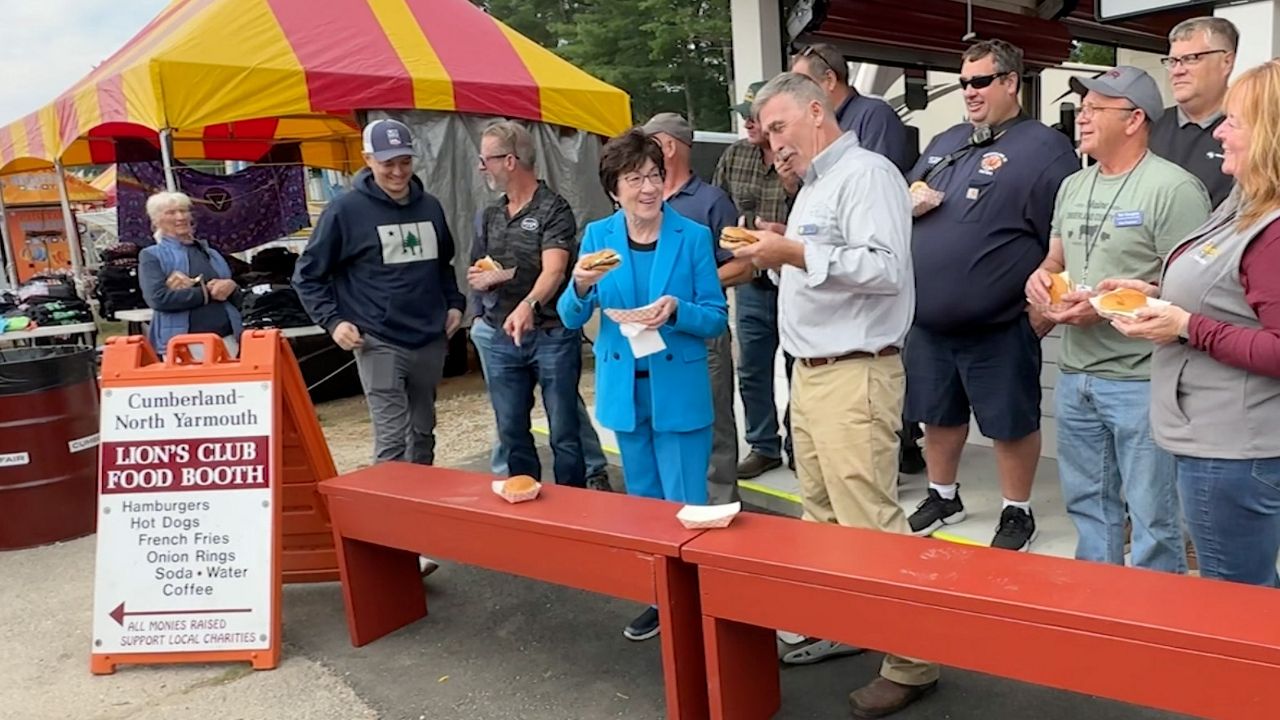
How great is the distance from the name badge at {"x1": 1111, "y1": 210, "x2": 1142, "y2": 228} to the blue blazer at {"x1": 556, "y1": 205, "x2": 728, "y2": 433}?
4.14 ft

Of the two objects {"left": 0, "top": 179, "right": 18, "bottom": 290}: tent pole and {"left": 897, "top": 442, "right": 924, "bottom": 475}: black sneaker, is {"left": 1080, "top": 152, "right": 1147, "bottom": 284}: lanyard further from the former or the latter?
{"left": 0, "top": 179, "right": 18, "bottom": 290}: tent pole

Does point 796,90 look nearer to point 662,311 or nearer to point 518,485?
point 662,311

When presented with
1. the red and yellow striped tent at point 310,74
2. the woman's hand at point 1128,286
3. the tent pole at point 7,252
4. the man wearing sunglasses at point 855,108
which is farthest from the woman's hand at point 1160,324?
the tent pole at point 7,252

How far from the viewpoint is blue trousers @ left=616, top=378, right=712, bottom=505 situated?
3268 millimetres

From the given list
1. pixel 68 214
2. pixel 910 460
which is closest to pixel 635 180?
pixel 910 460

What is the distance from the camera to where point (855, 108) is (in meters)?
4.00

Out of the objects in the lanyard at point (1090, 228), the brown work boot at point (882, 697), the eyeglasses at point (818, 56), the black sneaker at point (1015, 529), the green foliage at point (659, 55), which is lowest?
the brown work boot at point (882, 697)

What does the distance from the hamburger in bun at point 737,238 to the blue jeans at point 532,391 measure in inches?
68.3

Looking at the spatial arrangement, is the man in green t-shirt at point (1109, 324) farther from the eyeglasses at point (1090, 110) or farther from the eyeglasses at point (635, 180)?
the eyeglasses at point (635, 180)

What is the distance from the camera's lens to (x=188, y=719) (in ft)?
10.2

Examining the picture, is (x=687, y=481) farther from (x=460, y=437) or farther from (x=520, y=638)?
(x=460, y=437)

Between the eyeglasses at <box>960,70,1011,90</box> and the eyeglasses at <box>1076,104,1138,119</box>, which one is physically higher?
the eyeglasses at <box>960,70,1011,90</box>

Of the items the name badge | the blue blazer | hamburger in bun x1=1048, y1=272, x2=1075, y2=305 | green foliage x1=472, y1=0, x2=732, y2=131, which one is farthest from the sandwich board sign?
green foliage x1=472, y1=0, x2=732, y2=131

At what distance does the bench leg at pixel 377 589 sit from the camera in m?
3.51
